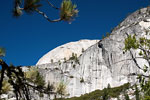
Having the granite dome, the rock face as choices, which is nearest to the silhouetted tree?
the rock face

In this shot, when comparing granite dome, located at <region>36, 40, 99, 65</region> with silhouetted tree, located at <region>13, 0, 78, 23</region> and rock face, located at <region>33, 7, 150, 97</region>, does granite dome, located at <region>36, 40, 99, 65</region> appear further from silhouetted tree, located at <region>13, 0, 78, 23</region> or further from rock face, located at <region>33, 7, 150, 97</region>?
silhouetted tree, located at <region>13, 0, 78, 23</region>

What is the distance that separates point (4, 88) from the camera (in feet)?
7.97

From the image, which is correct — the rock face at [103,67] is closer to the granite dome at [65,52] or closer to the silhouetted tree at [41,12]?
the granite dome at [65,52]

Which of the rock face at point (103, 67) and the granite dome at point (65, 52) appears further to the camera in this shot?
the granite dome at point (65, 52)

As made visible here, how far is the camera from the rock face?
45.8 m

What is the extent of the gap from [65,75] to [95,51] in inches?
463

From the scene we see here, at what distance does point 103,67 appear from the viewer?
49969 mm

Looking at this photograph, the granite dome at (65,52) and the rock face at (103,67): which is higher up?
the granite dome at (65,52)

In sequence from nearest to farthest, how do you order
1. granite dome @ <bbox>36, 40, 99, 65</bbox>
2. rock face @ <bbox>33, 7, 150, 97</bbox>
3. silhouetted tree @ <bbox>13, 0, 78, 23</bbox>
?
silhouetted tree @ <bbox>13, 0, 78, 23</bbox> → rock face @ <bbox>33, 7, 150, 97</bbox> → granite dome @ <bbox>36, 40, 99, 65</bbox>

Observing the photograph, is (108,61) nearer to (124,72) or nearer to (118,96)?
(124,72)

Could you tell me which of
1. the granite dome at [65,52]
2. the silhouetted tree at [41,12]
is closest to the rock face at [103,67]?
the granite dome at [65,52]

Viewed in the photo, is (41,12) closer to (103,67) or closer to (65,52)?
(103,67)

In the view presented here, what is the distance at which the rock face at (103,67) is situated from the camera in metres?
45.8

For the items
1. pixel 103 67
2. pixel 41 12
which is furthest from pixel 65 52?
pixel 41 12
